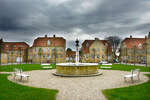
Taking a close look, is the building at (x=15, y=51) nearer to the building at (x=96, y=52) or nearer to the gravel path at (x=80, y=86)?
the building at (x=96, y=52)

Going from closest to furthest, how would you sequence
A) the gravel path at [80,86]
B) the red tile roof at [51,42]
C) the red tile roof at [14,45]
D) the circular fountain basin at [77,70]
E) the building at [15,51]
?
the gravel path at [80,86] → the circular fountain basin at [77,70] → the red tile roof at [51,42] → the building at [15,51] → the red tile roof at [14,45]

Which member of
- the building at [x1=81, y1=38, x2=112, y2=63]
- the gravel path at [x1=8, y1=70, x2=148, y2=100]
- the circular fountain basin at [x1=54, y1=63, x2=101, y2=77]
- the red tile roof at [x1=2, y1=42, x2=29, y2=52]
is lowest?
→ the gravel path at [x1=8, y1=70, x2=148, y2=100]

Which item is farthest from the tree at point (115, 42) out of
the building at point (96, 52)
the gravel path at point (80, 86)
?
the gravel path at point (80, 86)

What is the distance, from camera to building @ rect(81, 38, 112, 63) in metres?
56.0

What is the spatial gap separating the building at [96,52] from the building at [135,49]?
7381mm

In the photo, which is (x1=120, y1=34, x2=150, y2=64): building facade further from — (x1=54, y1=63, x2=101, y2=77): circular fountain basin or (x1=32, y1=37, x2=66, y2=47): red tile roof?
(x1=54, y1=63, x2=101, y2=77): circular fountain basin

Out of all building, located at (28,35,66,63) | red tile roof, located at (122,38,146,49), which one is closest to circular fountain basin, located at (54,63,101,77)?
building, located at (28,35,66,63)

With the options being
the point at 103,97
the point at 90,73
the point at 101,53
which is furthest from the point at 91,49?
the point at 103,97

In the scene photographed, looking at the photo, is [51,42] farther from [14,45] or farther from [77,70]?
[77,70]

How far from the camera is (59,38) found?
192ft

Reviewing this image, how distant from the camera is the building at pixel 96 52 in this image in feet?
184

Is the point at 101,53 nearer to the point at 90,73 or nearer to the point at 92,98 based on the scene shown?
the point at 90,73

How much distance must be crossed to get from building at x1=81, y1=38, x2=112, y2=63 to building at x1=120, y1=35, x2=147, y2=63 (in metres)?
7.38

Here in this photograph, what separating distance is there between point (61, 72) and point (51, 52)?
4101 cm
